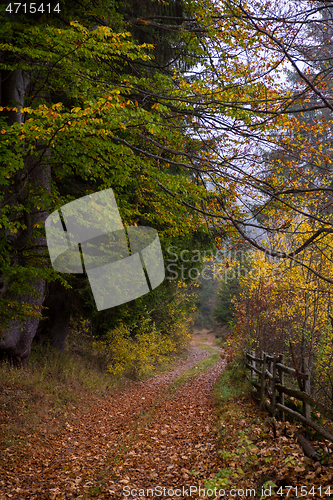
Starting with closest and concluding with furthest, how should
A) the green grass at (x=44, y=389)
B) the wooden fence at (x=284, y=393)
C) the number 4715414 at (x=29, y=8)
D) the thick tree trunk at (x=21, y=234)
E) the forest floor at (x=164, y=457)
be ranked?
the forest floor at (x=164, y=457) → the wooden fence at (x=284, y=393) → the thick tree trunk at (x=21, y=234) → the number 4715414 at (x=29, y=8) → the green grass at (x=44, y=389)

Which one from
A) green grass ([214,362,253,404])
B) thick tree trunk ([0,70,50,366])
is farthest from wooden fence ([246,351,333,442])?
thick tree trunk ([0,70,50,366])

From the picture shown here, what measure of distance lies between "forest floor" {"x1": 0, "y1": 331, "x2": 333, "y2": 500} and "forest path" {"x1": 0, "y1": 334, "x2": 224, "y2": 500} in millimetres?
17

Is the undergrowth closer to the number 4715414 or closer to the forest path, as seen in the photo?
the forest path

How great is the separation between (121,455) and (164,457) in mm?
860

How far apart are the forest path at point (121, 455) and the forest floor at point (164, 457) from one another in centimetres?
2

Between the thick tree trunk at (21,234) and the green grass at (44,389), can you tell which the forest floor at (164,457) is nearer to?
the green grass at (44,389)

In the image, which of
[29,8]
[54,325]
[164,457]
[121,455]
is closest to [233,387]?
[164,457]

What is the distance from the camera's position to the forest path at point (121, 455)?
495cm

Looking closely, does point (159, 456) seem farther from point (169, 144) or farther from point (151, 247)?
point (169, 144)

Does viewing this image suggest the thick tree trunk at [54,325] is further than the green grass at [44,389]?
Yes

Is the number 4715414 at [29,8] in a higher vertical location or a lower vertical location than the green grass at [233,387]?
higher

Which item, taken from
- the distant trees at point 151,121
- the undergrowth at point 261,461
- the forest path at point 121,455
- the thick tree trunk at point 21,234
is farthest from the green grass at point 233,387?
the thick tree trunk at point 21,234

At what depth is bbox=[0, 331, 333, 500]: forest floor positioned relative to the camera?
14.4ft

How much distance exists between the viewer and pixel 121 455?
20.5ft
